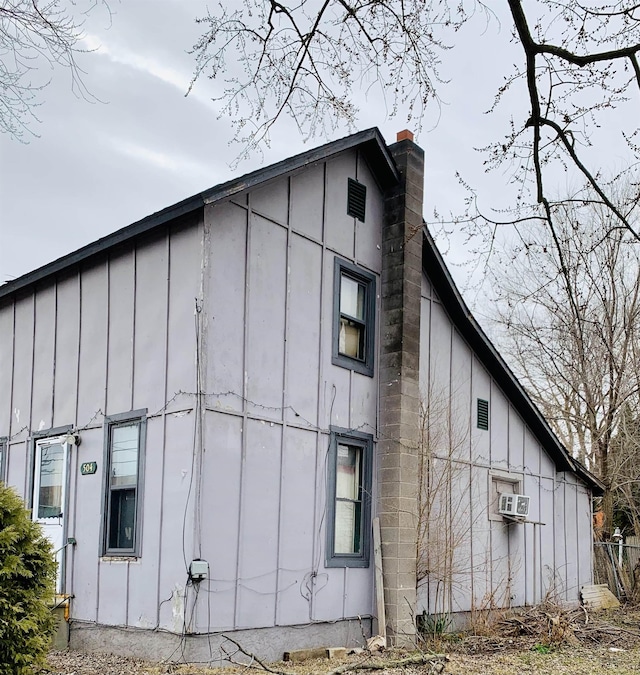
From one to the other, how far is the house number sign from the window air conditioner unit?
7.21m

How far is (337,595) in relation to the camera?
10.8 m

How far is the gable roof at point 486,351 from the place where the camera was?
1330 cm

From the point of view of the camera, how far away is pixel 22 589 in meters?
7.64

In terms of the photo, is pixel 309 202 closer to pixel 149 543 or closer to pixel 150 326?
pixel 150 326

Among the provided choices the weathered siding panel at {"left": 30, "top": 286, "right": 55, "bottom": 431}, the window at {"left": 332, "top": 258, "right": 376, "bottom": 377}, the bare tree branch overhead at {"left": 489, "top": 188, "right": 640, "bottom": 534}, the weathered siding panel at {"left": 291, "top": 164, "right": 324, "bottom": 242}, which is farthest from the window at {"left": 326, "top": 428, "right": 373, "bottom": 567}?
the bare tree branch overhead at {"left": 489, "top": 188, "right": 640, "bottom": 534}

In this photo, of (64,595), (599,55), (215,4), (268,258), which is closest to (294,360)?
(268,258)

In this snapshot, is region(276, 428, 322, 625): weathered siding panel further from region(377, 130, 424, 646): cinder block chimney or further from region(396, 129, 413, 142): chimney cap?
region(396, 129, 413, 142): chimney cap

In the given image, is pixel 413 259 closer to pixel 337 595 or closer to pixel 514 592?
pixel 337 595

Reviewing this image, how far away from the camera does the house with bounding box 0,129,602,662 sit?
9.46 metres

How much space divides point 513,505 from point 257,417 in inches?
249

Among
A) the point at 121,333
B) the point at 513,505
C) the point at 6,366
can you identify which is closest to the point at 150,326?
the point at 121,333

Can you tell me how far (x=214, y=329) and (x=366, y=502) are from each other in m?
3.55

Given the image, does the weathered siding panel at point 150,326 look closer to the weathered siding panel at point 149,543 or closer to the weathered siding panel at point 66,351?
the weathered siding panel at point 149,543

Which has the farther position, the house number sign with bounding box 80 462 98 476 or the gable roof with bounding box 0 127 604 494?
the house number sign with bounding box 80 462 98 476
